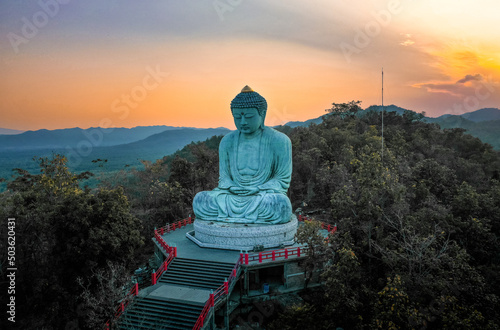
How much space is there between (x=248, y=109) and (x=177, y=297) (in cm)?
735

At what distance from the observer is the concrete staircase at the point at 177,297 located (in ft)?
33.0

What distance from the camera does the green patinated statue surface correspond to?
44.9 ft

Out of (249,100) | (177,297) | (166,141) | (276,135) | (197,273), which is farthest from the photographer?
(166,141)

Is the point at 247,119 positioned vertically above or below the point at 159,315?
above

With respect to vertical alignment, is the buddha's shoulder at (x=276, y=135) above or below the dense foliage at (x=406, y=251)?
above

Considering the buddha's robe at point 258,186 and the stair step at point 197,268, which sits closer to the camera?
the stair step at point 197,268

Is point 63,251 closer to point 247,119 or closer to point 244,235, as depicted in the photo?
point 244,235

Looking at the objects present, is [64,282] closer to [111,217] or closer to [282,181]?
[111,217]

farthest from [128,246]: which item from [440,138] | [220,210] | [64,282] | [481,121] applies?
[481,121]

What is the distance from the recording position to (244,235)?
13.1 m

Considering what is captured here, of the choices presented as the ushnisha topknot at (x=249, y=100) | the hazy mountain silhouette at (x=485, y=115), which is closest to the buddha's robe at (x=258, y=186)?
the ushnisha topknot at (x=249, y=100)

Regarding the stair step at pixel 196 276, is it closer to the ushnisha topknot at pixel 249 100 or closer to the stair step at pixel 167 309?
the stair step at pixel 167 309

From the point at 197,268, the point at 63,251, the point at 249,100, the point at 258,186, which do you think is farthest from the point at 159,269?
the point at 249,100

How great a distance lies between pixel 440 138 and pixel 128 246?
25.3 meters
